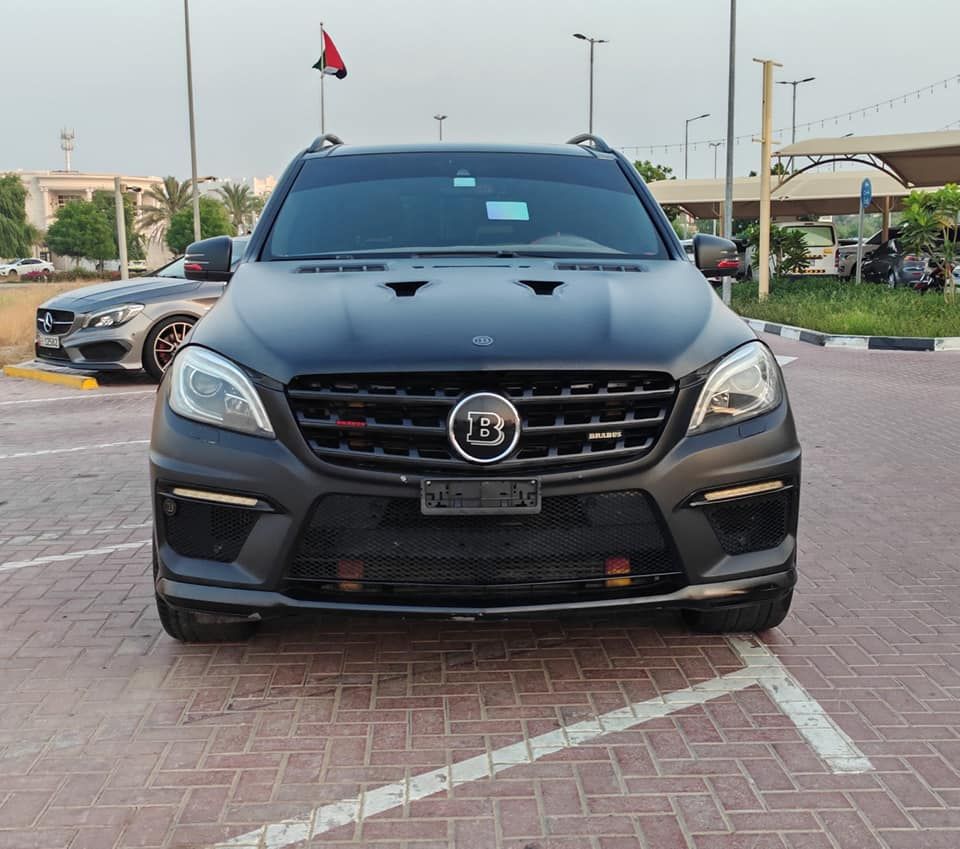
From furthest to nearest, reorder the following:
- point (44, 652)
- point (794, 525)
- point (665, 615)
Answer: point (665, 615), point (44, 652), point (794, 525)

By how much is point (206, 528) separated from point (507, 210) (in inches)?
80.7

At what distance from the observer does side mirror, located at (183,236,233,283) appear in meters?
4.91

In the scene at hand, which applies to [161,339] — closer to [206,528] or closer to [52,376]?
[52,376]

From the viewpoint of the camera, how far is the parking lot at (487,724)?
275 cm

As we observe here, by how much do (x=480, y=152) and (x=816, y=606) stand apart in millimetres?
2446

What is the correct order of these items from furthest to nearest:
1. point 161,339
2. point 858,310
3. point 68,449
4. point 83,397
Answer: point 858,310 → point 161,339 → point 83,397 → point 68,449

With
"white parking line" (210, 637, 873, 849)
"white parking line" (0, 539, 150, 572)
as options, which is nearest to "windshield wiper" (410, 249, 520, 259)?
"white parking line" (210, 637, 873, 849)

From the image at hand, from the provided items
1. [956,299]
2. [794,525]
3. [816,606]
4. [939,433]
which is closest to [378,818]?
[794,525]

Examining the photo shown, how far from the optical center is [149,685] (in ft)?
12.0

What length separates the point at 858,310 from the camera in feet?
60.8

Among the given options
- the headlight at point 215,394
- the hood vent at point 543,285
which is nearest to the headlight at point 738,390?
the hood vent at point 543,285

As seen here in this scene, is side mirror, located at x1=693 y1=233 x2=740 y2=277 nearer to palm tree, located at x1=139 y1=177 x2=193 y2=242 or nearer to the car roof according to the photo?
the car roof

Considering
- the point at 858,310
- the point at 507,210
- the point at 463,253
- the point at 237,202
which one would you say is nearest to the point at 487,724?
the point at 463,253

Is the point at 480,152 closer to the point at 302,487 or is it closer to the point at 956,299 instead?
the point at 302,487
